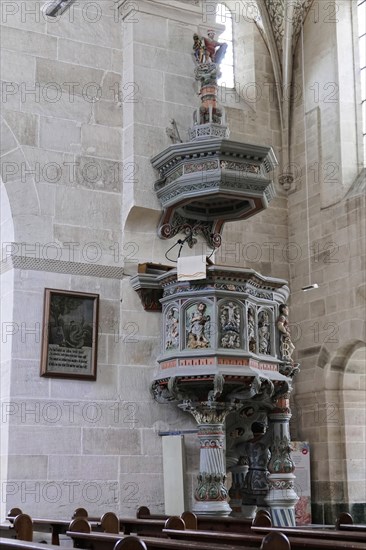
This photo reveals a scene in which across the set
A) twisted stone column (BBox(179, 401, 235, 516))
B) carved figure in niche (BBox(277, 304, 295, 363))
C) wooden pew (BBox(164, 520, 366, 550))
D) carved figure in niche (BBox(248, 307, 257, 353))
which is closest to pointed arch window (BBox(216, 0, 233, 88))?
carved figure in niche (BBox(277, 304, 295, 363))

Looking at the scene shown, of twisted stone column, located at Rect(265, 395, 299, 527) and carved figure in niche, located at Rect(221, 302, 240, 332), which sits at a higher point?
carved figure in niche, located at Rect(221, 302, 240, 332)

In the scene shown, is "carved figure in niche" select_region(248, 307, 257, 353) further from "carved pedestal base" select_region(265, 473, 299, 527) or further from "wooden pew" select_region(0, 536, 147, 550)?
"wooden pew" select_region(0, 536, 147, 550)

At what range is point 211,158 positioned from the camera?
826 cm

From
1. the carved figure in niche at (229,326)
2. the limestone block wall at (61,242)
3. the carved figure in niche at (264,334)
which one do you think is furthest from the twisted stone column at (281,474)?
the limestone block wall at (61,242)

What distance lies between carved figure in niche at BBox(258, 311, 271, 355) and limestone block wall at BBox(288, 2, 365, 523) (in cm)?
436

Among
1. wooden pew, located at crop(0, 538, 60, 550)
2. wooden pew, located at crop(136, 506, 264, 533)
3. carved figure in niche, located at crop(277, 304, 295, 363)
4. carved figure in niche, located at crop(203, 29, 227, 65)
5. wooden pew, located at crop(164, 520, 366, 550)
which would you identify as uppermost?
carved figure in niche, located at crop(203, 29, 227, 65)

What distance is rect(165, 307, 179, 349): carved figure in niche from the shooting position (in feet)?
26.1

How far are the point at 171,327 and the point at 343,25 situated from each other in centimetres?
770

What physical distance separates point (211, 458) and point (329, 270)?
19.7 feet

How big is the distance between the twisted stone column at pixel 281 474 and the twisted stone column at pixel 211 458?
24.0 inches

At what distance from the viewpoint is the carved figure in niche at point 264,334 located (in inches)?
318

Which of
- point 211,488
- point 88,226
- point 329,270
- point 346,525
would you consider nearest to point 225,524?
point 346,525

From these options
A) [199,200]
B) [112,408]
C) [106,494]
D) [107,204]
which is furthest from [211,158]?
[106,494]

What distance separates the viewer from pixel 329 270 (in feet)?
42.9
